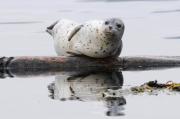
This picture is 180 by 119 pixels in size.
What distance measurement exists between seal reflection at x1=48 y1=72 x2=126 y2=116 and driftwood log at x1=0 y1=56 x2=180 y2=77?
62 cm

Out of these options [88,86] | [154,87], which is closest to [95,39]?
[88,86]

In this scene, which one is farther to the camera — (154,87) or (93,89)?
(93,89)

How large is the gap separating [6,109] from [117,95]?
1541 mm

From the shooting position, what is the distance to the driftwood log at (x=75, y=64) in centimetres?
1562

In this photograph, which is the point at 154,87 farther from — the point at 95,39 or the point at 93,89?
the point at 95,39

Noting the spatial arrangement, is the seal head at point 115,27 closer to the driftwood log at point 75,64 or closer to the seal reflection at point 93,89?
the driftwood log at point 75,64

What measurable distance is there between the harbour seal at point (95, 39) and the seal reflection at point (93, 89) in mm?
779

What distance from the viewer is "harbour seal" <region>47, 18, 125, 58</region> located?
15523mm

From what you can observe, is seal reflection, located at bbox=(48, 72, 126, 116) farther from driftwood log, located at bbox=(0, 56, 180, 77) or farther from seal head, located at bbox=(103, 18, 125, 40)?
seal head, located at bbox=(103, 18, 125, 40)

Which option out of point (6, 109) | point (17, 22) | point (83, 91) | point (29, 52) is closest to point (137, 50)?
point (29, 52)

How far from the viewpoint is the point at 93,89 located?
1316cm

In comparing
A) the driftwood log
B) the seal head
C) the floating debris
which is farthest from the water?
the seal head

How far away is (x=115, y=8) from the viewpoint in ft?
115

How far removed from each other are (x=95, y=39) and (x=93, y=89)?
292 cm
